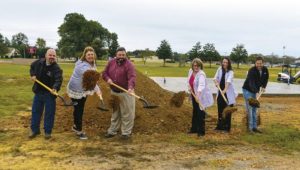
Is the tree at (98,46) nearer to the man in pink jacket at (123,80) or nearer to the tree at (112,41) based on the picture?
the tree at (112,41)

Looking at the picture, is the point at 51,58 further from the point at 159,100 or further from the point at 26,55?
the point at 26,55

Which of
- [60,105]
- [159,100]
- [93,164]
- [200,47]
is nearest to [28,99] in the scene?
[60,105]

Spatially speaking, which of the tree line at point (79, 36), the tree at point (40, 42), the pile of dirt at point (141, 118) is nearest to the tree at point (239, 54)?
the tree line at point (79, 36)

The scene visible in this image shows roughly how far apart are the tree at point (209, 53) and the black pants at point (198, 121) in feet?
202

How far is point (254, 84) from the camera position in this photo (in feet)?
29.6

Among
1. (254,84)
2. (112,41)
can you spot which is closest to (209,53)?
(112,41)

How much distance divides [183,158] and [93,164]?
1404 mm

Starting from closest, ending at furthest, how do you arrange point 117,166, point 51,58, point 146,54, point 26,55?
point 117,166
point 51,58
point 146,54
point 26,55

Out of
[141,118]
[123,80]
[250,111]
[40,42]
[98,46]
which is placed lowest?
[141,118]

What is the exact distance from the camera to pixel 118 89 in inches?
312

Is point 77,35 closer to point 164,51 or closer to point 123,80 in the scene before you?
point 164,51

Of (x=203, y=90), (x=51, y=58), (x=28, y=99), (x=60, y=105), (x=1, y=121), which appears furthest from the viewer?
(x=28, y=99)

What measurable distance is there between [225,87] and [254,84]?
0.65m

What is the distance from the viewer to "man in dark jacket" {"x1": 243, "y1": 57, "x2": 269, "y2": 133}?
8.98 metres
